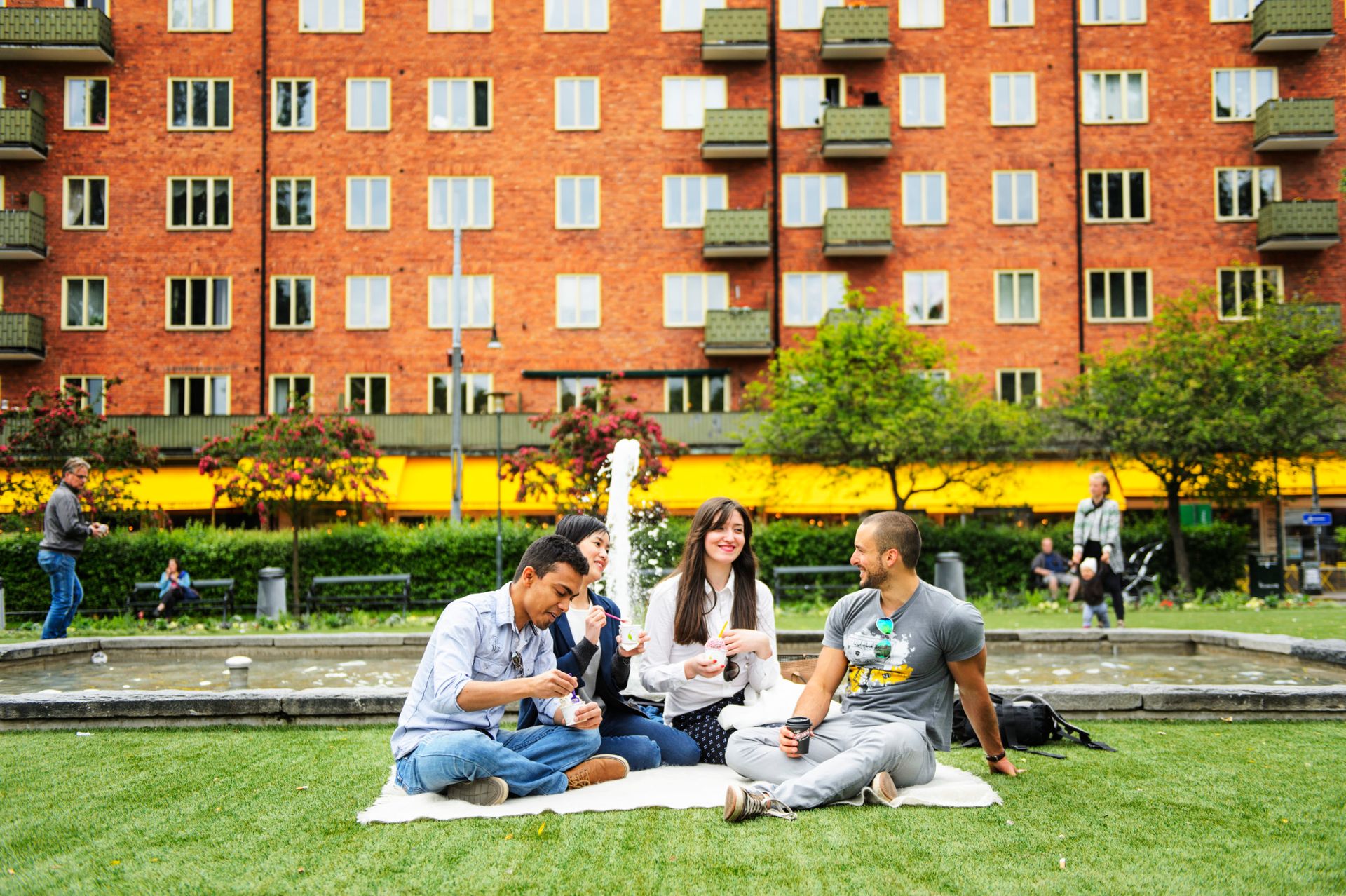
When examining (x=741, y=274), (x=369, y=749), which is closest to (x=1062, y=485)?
(x=741, y=274)

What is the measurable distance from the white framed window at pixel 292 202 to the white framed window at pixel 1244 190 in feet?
101

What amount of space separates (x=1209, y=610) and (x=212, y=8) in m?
35.9

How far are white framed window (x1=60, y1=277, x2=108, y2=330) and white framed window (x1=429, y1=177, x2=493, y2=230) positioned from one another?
1126 centimetres

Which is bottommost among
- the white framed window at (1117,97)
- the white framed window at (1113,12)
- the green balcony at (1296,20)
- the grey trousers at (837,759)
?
the grey trousers at (837,759)

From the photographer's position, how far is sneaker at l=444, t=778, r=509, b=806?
18.7 ft

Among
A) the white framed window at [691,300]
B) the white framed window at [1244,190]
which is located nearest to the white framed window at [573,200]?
the white framed window at [691,300]

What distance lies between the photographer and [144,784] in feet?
21.0

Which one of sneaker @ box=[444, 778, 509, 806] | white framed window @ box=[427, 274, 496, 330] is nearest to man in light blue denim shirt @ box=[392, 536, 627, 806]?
sneaker @ box=[444, 778, 509, 806]

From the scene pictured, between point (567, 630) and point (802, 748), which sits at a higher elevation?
point (567, 630)

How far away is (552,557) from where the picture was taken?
5637mm

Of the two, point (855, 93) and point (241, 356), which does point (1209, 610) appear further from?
point (241, 356)

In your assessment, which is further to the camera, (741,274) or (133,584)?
(741,274)

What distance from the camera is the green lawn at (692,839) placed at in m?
4.45

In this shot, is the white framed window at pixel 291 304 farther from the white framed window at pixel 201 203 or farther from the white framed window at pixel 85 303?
the white framed window at pixel 85 303
